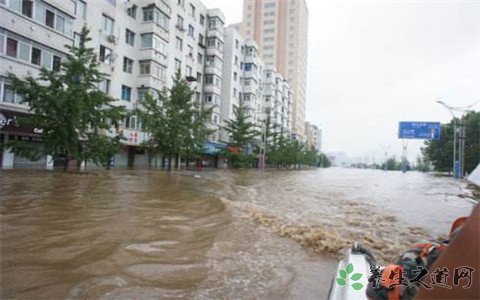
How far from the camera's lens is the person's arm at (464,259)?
4.52 feet

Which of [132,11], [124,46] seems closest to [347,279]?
[124,46]

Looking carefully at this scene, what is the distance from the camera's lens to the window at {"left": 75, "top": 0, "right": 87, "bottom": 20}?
27812mm

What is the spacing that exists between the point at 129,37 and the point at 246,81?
86.5 feet

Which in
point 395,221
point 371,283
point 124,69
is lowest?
point 395,221

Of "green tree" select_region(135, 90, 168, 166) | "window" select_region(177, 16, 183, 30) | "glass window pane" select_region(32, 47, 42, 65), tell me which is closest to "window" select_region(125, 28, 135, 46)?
"window" select_region(177, 16, 183, 30)

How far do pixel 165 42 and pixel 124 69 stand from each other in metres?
5.60

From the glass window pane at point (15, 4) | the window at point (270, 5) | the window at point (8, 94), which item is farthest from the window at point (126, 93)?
the window at point (270, 5)

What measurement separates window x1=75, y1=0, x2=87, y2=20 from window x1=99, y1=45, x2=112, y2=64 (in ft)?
9.27

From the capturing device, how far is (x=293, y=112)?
100m

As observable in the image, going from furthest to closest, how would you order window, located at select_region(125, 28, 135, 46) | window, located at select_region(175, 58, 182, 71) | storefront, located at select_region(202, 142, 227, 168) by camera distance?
storefront, located at select_region(202, 142, 227, 168) → window, located at select_region(175, 58, 182, 71) → window, located at select_region(125, 28, 135, 46)

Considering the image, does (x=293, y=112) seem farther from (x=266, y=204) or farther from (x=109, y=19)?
(x=266, y=204)

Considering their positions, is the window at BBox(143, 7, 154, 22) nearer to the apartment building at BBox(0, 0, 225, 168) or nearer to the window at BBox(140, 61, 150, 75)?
the apartment building at BBox(0, 0, 225, 168)

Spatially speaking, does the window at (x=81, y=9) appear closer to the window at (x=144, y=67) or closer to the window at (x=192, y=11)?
the window at (x=144, y=67)

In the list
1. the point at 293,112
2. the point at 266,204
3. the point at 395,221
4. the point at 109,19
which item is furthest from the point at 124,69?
the point at 293,112
